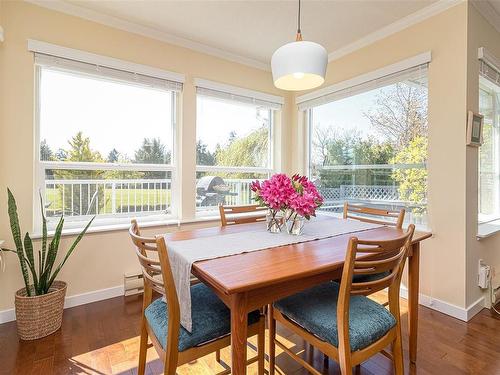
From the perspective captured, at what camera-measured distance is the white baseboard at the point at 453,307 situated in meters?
2.14

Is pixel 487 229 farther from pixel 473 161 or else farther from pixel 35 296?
pixel 35 296

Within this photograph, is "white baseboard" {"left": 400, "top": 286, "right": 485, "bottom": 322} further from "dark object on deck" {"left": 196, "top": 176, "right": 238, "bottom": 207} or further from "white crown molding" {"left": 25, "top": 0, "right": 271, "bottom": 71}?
"white crown molding" {"left": 25, "top": 0, "right": 271, "bottom": 71}

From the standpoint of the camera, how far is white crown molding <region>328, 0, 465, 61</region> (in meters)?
2.22

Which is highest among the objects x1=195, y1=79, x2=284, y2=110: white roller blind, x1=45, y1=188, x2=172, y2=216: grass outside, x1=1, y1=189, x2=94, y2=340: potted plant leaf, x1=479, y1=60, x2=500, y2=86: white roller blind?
x1=195, y1=79, x2=284, y2=110: white roller blind

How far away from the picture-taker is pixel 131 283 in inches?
101

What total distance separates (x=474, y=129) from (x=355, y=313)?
1906 millimetres

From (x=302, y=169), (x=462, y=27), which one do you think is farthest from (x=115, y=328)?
(x=462, y=27)

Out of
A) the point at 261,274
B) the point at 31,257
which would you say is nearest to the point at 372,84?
the point at 261,274

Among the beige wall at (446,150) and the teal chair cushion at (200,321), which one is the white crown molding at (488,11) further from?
the teal chair cushion at (200,321)

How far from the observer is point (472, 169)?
2199 millimetres

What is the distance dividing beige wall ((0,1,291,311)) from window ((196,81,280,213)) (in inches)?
7.3

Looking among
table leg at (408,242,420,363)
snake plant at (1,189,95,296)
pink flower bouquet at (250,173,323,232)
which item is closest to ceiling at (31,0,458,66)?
pink flower bouquet at (250,173,323,232)

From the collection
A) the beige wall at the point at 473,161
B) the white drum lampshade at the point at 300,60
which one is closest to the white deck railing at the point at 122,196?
the beige wall at the point at 473,161

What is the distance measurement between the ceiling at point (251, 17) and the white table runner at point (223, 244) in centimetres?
184
